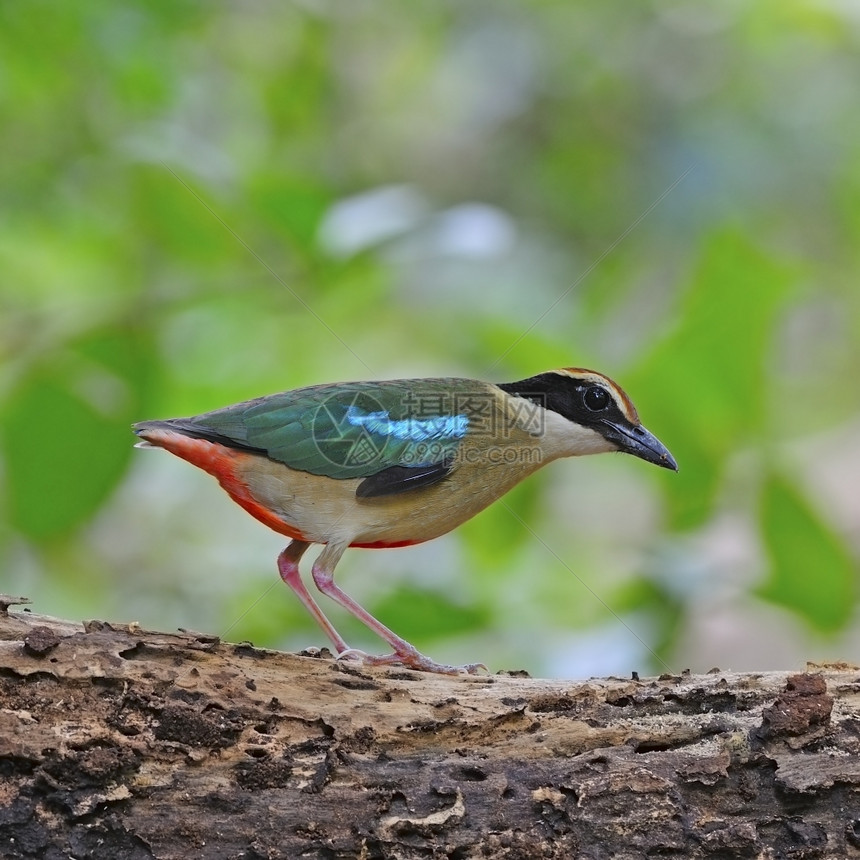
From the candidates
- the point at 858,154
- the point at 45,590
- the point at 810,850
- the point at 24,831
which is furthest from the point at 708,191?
the point at 24,831

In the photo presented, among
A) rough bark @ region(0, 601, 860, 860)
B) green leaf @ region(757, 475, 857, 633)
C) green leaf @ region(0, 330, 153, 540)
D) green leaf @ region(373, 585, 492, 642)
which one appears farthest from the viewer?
green leaf @ region(373, 585, 492, 642)

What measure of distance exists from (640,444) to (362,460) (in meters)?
1.67

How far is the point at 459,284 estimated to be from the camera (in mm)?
7855

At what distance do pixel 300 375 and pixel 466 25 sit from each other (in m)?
6.45

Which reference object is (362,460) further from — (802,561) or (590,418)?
(802,561)

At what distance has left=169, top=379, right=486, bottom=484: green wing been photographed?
523 centimetres

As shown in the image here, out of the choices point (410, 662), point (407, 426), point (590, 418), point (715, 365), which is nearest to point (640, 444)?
point (590, 418)

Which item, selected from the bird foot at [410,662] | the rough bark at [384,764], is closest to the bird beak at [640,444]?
the bird foot at [410,662]

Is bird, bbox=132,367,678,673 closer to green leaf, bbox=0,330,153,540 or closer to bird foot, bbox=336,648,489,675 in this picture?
bird foot, bbox=336,648,489,675

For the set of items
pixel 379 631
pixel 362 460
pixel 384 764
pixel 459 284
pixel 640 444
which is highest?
pixel 459 284

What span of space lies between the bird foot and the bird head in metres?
1.50

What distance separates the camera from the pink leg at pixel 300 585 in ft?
17.7

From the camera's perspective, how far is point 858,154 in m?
10.5

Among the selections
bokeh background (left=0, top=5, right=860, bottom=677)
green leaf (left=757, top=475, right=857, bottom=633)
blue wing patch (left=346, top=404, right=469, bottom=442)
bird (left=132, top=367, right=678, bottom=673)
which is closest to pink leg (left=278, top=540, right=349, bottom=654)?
bird (left=132, top=367, right=678, bottom=673)
